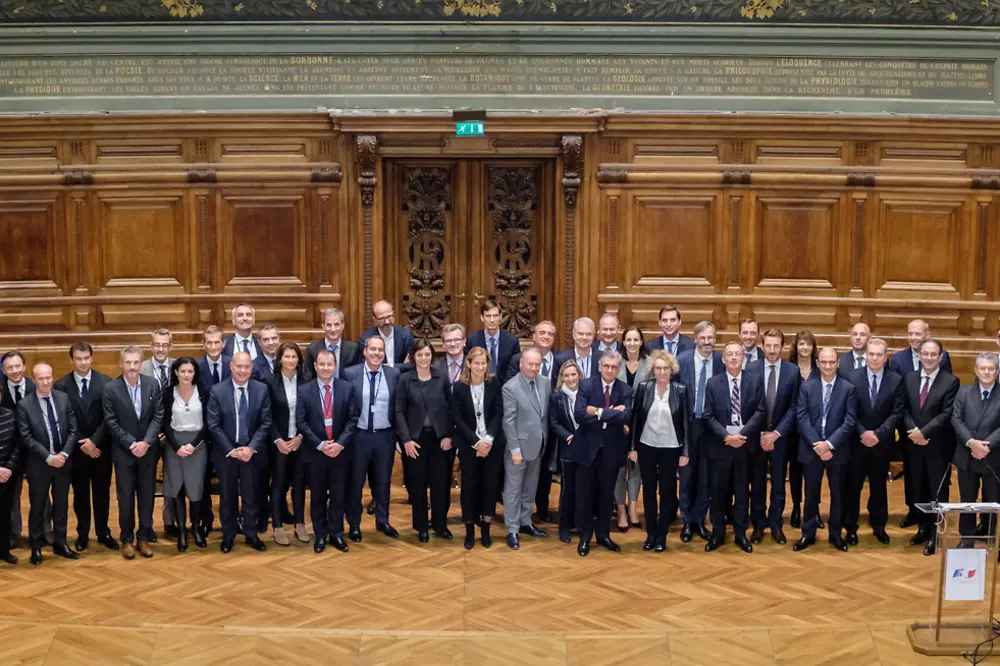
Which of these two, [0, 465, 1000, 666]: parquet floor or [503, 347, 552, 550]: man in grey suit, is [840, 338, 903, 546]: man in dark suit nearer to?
Result: [0, 465, 1000, 666]: parquet floor

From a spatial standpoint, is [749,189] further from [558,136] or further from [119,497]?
[119,497]

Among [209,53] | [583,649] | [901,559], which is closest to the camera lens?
[583,649]

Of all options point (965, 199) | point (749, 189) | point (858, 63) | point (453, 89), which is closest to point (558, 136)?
point (453, 89)

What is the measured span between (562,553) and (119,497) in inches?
120

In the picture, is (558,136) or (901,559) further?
(558,136)

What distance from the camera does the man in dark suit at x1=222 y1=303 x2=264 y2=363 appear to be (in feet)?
32.3

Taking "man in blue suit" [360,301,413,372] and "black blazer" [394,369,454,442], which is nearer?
"black blazer" [394,369,454,442]

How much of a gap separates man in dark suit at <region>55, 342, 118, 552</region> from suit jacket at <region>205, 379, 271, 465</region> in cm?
74

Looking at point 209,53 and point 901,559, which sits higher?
point 209,53

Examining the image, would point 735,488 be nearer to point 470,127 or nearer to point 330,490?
point 330,490

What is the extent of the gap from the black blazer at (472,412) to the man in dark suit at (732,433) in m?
1.44

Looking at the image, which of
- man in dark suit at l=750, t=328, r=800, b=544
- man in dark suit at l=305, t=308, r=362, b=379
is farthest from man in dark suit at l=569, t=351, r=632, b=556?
man in dark suit at l=305, t=308, r=362, b=379

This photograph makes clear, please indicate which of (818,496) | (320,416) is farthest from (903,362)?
(320,416)

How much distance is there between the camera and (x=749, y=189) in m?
11.9
